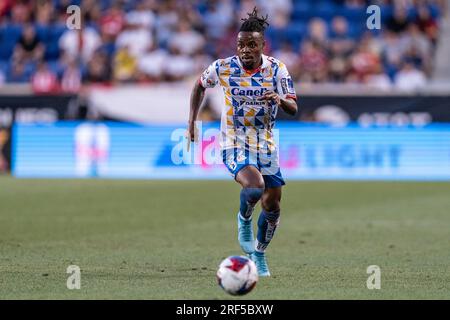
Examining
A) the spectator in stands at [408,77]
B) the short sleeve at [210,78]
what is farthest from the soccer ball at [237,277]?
the spectator in stands at [408,77]

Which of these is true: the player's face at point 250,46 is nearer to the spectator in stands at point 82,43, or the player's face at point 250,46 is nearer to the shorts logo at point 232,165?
the shorts logo at point 232,165

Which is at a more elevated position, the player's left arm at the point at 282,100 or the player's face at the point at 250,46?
the player's face at the point at 250,46

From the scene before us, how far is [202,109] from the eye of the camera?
76.8ft

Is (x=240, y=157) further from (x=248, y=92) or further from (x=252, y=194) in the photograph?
(x=248, y=92)

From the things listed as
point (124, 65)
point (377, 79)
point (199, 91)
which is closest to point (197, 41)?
point (124, 65)

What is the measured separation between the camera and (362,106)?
23250mm

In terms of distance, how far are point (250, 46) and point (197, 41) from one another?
643 inches

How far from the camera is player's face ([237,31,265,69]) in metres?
9.45

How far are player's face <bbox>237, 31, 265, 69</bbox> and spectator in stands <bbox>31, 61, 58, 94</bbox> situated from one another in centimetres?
1586

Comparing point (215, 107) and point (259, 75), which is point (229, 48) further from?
point (259, 75)

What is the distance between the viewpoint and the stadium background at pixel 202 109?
18.5 meters

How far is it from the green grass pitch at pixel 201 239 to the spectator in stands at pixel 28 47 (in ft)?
17.5
